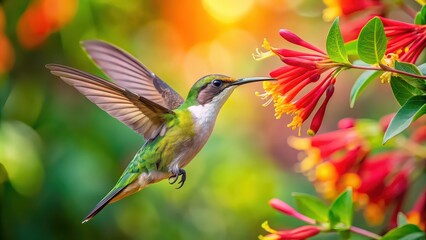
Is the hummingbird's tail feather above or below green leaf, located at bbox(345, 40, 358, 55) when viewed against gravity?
below

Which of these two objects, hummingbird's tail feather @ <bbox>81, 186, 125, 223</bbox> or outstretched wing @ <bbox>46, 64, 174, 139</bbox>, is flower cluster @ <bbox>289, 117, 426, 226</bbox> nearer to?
outstretched wing @ <bbox>46, 64, 174, 139</bbox>

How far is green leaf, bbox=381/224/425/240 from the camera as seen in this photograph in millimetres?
1490

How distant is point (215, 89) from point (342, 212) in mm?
467

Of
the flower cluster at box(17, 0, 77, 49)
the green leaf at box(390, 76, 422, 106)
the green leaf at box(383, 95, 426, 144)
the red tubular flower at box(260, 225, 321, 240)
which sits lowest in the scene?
the red tubular flower at box(260, 225, 321, 240)

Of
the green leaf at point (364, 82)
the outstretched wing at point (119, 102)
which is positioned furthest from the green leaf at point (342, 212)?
the outstretched wing at point (119, 102)

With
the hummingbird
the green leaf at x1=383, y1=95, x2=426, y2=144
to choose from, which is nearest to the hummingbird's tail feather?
the hummingbird

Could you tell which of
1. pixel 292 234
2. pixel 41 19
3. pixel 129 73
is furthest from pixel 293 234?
pixel 41 19

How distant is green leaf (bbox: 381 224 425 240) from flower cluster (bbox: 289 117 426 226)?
1.16 ft

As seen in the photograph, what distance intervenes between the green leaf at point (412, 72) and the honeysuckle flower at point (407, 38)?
6 cm

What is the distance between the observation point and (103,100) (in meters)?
1.83

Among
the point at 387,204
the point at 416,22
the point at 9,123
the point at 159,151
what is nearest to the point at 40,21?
the point at 9,123

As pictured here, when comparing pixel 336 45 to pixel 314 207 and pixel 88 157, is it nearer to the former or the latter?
pixel 314 207

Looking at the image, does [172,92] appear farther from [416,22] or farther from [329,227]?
[416,22]

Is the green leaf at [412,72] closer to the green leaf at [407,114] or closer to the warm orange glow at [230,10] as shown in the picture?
the green leaf at [407,114]
